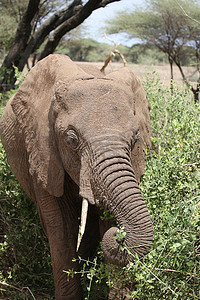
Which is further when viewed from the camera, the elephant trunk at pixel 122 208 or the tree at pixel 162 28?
the tree at pixel 162 28

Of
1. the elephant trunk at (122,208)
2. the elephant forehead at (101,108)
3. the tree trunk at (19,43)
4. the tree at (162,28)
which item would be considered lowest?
the tree at (162,28)

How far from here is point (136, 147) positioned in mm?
2727

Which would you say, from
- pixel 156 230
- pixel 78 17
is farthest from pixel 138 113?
pixel 78 17

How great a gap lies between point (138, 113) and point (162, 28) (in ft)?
37.2

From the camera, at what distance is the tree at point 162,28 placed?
504 inches

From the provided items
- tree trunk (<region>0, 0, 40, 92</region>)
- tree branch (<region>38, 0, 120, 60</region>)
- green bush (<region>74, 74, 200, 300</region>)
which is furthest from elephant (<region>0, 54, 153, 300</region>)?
tree branch (<region>38, 0, 120, 60</region>)

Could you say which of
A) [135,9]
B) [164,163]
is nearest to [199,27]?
[135,9]

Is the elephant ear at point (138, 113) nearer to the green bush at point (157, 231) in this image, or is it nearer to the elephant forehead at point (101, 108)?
the green bush at point (157, 231)

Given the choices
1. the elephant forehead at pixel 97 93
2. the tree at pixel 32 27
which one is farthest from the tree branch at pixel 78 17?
the elephant forehead at pixel 97 93

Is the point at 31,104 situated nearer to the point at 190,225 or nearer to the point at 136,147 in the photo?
the point at 136,147

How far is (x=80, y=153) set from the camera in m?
2.47

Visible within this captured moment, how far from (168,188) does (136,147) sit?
40 cm

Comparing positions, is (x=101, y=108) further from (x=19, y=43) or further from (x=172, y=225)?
(x=19, y=43)

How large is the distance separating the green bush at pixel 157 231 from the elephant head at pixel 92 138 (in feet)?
0.51
